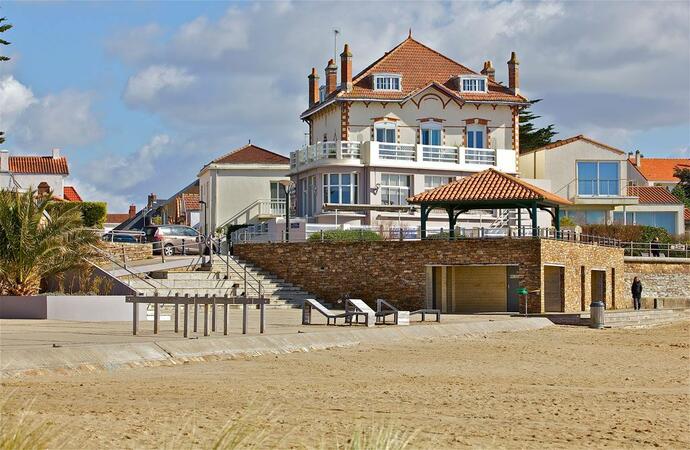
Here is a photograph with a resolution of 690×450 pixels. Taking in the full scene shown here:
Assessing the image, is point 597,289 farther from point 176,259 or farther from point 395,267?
point 176,259

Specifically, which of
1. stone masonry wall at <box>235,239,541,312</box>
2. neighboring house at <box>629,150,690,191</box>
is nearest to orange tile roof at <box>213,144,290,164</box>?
stone masonry wall at <box>235,239,541,312</box>

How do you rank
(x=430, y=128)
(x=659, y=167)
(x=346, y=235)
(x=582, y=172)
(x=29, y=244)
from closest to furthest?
(x=29, y=244)
(x=346, y=235)
(x=430, y=128)
(x=582, y=172)
(x=659, y=167)

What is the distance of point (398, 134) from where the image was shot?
184 feet

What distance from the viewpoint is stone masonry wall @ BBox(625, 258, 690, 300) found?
52.6 m

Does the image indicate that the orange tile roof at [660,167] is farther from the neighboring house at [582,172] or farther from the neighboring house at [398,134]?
the neighboring house at [398,134]

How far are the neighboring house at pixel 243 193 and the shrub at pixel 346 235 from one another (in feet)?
70.0

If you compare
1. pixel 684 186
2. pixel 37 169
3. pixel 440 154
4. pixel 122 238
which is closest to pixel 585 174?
pixel 440 154

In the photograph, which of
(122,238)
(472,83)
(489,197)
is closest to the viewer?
(489,197)

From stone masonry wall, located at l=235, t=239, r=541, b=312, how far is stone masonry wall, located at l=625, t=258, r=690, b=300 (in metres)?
13.5

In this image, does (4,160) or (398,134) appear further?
(4,160)

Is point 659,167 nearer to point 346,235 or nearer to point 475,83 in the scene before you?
point 475,83

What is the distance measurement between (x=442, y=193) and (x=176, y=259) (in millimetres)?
10264

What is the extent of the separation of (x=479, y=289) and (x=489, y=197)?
11.0 ft

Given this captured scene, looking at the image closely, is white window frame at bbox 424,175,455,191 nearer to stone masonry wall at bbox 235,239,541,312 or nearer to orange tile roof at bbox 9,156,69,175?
stone masonry wall at bbox 235,239,541,312
